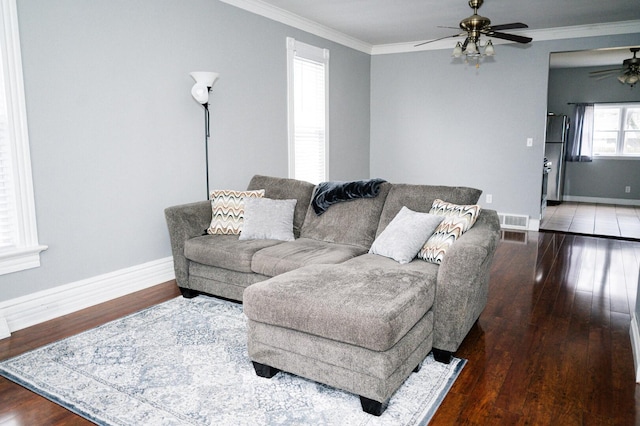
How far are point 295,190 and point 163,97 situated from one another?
1372 millimetres

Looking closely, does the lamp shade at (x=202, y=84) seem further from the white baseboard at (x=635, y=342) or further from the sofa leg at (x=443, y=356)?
the white baseboard at (x=635, y=342)

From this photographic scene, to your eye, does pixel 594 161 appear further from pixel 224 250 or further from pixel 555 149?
pixel 224 250

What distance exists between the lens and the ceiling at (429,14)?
190 inches

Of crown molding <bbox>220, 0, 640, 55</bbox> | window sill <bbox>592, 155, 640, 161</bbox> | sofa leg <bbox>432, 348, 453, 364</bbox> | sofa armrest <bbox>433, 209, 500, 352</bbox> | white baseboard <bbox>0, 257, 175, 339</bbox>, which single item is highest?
crown molding <bbox>220, 0, 640, 55</bbox>

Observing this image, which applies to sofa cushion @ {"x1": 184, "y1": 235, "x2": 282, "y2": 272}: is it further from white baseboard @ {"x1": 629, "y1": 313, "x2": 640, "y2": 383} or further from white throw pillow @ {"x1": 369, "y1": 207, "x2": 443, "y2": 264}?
white baseboard @ {"x1": 629, "y1": 313, "x2": 640, "y2": 383}

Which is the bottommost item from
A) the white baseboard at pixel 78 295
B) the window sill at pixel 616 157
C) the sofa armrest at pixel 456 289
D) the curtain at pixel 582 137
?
the white baseboard at pixel 78 295

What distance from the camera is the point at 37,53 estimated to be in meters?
3.10

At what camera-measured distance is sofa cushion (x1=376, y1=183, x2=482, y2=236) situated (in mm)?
3236

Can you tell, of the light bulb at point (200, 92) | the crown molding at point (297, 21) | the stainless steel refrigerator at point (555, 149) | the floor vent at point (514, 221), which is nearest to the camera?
the light bulb at point (200, 92)

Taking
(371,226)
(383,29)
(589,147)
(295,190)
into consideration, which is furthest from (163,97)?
(589,147)

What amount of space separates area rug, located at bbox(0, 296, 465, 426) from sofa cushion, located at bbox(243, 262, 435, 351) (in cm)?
35

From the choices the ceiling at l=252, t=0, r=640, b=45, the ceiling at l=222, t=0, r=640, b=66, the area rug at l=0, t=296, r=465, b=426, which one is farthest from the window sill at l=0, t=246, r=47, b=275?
the ceiling at l=252, t=0, r=640, b=45

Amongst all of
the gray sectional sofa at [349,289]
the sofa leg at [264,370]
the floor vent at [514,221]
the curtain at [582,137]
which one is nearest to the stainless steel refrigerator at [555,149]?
the curtain at [582,137]

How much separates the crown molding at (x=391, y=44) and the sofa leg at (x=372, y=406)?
3.91m
